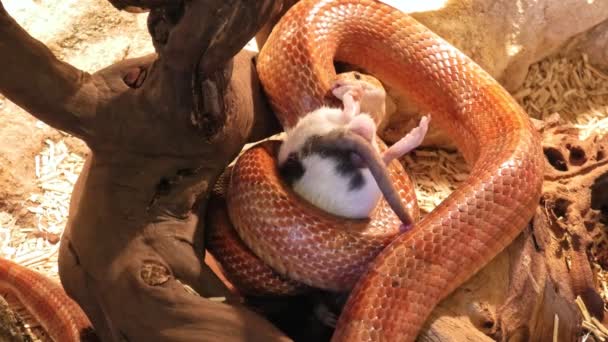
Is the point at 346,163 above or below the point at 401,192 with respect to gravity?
above

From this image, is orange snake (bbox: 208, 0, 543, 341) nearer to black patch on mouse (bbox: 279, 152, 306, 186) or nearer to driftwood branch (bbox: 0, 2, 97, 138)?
black patch on mouse (bbox: 279, 152, 306, 186)

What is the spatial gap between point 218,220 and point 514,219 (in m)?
1.31

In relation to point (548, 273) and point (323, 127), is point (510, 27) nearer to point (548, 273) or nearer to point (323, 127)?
point (548, 273)

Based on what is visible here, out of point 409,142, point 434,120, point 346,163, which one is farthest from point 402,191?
point 434,120

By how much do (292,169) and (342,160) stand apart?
28cm

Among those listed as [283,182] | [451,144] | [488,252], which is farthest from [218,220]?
[451,144]

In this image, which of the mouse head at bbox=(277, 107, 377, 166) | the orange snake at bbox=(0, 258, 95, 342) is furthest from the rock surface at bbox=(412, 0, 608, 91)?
the orange snake at bbox=(0, 258, 95, 342)

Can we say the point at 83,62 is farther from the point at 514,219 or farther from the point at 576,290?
the point at 576,290

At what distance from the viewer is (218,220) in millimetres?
2713

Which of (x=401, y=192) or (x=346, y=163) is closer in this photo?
(x=346, y=163)

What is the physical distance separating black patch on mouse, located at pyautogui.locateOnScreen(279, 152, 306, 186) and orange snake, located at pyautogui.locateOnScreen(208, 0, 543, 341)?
8 centimetres

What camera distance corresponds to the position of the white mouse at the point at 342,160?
2.35m

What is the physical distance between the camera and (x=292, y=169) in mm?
2645

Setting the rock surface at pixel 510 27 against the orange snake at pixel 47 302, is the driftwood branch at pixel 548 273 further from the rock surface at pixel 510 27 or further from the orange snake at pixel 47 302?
the orange snake at pixel 47 302
